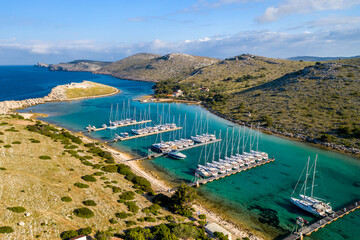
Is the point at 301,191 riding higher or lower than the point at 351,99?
lower

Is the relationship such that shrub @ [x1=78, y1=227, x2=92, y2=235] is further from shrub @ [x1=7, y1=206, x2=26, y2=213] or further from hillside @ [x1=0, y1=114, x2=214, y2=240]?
shrub @ [x1=7, y1=206, x2=26, y2=213]

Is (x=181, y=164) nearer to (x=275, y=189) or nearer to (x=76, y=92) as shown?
(x=275, y=189)

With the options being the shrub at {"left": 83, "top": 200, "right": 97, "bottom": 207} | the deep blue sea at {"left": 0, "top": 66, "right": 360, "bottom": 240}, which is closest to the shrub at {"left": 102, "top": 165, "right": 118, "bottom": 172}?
the deep blue sea at {"left": 0, "top": 66, "right": 360, "bottom": 240}

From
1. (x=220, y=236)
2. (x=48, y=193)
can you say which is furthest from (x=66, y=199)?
(x=220, y=236)

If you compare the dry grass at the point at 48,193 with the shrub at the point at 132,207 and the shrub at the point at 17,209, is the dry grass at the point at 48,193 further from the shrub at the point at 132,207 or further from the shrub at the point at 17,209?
the shrub at the point at 132,207

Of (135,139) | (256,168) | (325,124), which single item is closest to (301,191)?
(256,168)

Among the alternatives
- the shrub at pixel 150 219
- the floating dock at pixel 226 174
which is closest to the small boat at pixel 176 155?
the floating dock at pixel 226 174

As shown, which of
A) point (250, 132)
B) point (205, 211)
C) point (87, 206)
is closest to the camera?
point (87, 206)
